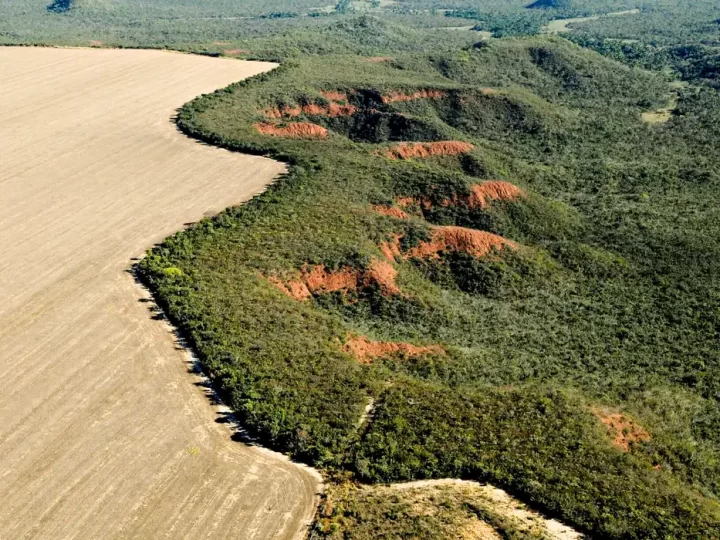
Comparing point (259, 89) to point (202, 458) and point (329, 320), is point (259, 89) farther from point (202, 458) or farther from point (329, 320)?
point (202, 458)

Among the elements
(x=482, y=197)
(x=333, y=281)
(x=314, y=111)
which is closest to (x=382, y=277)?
(x=333, y=281)

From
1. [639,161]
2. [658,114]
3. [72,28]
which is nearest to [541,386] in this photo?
[639,161]

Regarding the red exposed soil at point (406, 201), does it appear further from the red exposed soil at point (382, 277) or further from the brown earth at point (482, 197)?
the red exposed soil at point (382, 277)

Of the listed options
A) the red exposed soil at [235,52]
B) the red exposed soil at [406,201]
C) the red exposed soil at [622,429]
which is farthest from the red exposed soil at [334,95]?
the red exposed soil at [622,429]

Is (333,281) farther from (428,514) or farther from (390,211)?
(428,514)

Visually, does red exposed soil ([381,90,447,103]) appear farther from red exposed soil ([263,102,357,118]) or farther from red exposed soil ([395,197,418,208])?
red exposed soil ([395,197,418,208])

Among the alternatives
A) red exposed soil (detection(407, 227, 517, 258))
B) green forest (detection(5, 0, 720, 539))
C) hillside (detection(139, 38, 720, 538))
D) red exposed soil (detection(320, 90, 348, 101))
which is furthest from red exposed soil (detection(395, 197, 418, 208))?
red exposed soil (detection(320, 90, 348, 101))
